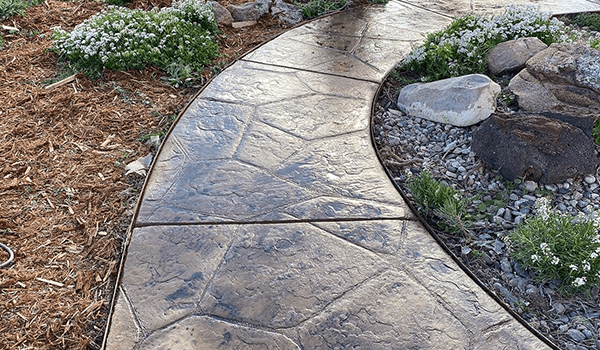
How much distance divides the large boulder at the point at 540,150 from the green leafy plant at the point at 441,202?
446 mm

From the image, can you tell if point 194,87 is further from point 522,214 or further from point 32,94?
point 522,214

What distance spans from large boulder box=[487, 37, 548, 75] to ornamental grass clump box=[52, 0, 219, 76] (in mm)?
2754

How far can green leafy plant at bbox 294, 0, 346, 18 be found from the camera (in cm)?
632

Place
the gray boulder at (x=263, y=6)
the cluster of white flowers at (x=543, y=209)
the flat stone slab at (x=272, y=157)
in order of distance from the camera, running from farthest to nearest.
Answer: the gray boulder at (x=263, y=6), the flat stone slab at (x=272, y=157), the cluster of white flowers at (x=543, y=209)

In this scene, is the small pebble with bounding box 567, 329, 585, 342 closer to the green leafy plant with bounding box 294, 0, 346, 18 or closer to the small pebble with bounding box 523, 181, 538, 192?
the small pebble with bounding box 523, 181, 538, 192

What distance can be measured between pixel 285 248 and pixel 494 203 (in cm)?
143

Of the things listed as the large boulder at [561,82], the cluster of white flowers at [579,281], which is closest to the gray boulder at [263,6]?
the large boulder at [561,82]

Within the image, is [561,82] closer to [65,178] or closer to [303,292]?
[303,292]

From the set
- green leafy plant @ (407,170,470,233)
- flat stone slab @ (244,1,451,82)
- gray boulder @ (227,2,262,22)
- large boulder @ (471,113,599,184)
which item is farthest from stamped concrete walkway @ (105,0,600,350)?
gray boulder @ (227,2,262,22)

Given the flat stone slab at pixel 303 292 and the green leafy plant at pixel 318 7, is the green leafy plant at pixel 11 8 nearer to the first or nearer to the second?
the green leafy plant at pixel 318 7

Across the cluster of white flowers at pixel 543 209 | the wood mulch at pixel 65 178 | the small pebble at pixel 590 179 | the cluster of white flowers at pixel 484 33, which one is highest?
the cluster of white flowers at pixel 484 33

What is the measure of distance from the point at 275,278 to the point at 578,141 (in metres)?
2.27

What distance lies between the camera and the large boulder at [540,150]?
3396mm

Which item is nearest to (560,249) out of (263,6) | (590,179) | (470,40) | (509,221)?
(509,221)
